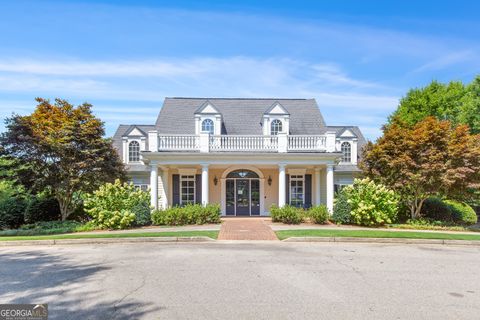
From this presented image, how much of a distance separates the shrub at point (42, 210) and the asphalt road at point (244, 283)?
830 centimetres

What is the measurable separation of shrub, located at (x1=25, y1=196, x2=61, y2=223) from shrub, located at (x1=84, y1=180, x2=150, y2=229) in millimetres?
2926

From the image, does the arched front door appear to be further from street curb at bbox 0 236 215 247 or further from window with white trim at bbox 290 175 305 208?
street curb at bbox 0 236 215 247

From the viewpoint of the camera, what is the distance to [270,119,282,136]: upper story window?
69.0 ft

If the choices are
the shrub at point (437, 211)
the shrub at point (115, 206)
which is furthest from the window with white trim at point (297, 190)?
the shrub at point (115, 206)

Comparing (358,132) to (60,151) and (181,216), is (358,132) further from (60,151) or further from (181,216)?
(60,151)

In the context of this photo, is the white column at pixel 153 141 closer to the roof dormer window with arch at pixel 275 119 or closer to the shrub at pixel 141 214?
the shrub at pixel 141 214

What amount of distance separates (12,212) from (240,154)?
12.4 m

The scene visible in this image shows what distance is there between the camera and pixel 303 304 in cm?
519

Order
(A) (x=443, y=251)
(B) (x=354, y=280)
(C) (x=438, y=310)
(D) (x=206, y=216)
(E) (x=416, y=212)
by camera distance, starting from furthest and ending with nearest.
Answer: (E) (x=416, y=212) → (D) (x=206, y=216) → (A) (x=443, y=251) → (B) (x=354, y=280) → (C) (x=438, y=310)

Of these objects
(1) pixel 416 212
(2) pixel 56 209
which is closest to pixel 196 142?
(2) pixel 56 209

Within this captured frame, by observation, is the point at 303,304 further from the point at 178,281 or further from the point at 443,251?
the point at 443,251

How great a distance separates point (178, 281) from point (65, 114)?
14.3m

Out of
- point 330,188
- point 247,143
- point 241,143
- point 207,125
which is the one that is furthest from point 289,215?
point 207,125

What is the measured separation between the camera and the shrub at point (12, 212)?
672 inches
